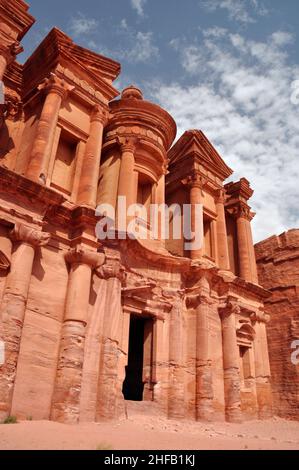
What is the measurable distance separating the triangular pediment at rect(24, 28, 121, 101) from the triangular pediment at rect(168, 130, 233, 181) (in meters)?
5.04

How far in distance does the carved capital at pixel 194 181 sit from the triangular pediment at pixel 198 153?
0.85 m

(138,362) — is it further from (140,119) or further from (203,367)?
(140,119)

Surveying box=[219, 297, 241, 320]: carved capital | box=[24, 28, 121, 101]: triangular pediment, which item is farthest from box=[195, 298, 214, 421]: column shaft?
box=[24, 28, 121, 101]: triangular pediment

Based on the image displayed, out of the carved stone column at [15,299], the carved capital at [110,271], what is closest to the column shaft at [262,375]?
the carved capital at [110,271]

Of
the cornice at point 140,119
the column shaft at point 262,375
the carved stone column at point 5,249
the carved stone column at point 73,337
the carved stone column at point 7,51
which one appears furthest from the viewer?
the cornice at point 140,119

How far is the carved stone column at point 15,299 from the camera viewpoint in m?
8.41

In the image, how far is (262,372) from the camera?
54.5 feet

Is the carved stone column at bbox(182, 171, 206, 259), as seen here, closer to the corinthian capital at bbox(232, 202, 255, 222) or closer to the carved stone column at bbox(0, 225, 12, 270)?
the corinthian capital at bbox(232, 202, 255, 222)

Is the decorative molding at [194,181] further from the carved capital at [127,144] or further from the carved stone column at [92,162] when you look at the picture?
the carved stone column at [92,162]

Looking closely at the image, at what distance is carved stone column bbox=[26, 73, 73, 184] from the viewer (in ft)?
37.8

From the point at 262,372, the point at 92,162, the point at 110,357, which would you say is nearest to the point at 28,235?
the point at 110,357

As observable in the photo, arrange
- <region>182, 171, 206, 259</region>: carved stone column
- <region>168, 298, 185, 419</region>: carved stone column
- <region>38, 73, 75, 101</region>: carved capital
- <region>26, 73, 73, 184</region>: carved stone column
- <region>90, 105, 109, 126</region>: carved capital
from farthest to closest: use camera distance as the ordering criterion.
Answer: <region>182, 171, 206, 259</region>: carved stone column
<region>90, 105, 109, 126</region>: carved capital
<region>38, 73, 75, 101</region>: carved capital
<region>168, 298, 185, 419</region>: carved stone column
<region>26, 73, 73, 184</region>: carved stone column

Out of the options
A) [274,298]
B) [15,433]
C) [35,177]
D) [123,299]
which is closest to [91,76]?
[35,177]

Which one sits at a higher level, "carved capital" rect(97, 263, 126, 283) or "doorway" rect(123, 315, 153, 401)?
"carved capital" rect(97, 263, 126, 283)
